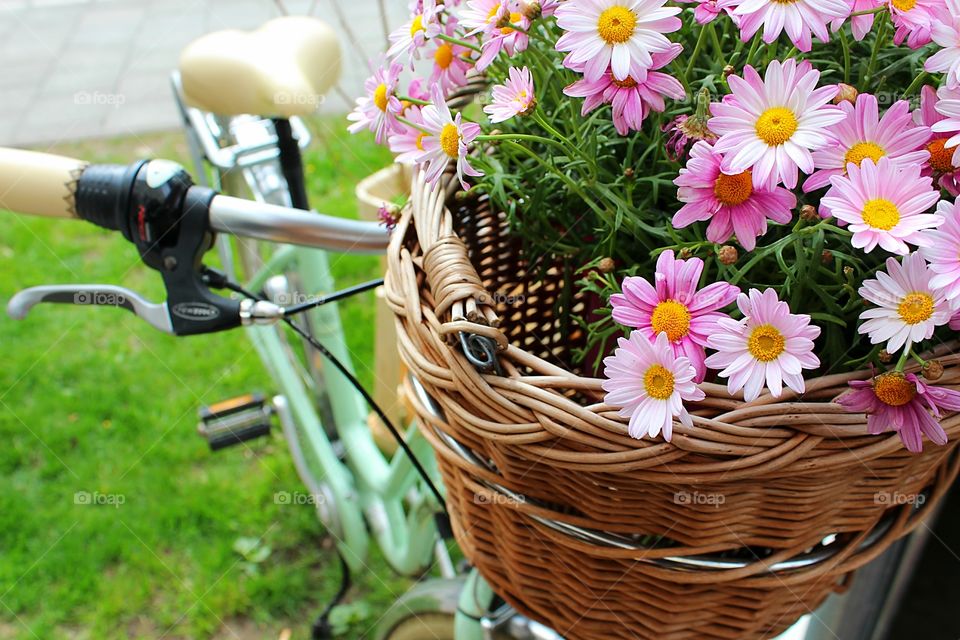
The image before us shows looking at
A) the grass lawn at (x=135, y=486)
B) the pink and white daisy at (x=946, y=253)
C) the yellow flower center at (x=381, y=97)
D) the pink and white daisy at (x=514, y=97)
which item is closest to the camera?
the pink and white daisy at (x=946, y=253)

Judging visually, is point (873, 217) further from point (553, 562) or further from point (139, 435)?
point (139, 435)

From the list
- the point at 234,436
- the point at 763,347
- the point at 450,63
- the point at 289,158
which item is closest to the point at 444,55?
the point at 450,63

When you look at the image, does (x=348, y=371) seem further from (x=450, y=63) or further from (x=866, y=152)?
(x=866, y=152)

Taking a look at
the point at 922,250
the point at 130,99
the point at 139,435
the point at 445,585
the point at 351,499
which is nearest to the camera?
the point at 922,250

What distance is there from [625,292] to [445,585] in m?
0.61

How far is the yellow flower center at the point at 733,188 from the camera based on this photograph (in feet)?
1.49

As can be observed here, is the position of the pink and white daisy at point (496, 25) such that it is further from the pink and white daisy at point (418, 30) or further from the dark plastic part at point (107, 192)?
the dark plastic part at point (107, 192)

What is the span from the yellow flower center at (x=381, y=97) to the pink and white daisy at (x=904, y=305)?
1.15 feet

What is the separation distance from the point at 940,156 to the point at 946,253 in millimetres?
75

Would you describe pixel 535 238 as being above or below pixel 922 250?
below

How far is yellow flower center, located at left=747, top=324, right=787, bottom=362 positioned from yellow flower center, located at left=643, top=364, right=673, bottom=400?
46mm

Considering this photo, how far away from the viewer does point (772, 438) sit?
0.46 meters

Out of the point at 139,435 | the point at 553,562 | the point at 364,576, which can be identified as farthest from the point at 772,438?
the point at 139,435

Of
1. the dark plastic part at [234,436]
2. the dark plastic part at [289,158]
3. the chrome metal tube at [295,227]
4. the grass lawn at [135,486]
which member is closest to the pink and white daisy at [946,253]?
the chrome metal tube at [295,227]
